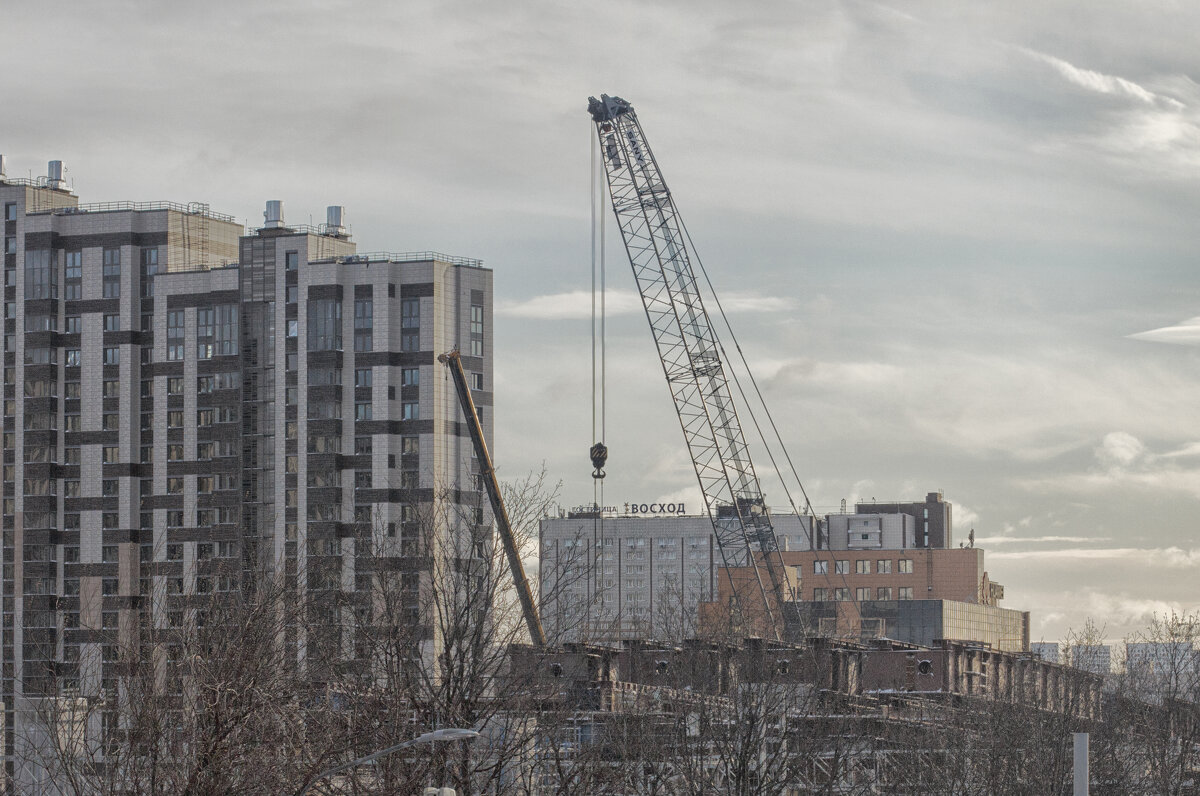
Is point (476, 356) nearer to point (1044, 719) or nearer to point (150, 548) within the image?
point (150, 548)

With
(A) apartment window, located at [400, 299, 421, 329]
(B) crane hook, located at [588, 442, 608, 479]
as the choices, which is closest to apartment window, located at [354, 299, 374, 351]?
(A) apartment window, located at [400, 299, 421, 329]

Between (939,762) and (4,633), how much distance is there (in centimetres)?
12568

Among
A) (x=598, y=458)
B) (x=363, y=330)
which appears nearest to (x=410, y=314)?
(x=363, y=330)

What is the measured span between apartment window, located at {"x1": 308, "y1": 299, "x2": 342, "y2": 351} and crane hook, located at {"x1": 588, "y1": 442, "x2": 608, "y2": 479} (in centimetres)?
5037

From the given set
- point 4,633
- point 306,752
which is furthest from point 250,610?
point 4,633

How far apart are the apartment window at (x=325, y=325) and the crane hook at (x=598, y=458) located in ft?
165

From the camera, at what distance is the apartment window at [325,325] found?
19588cm

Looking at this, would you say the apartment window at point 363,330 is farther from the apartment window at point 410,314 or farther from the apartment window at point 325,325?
the apartment window at point 410,314

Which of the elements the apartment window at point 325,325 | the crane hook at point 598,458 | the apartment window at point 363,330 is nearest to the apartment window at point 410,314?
the apartment window at point 363,330

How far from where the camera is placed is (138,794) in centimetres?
5662

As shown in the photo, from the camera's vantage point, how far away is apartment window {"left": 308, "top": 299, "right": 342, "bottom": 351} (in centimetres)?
19588

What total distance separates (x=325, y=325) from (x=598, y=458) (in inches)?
2103

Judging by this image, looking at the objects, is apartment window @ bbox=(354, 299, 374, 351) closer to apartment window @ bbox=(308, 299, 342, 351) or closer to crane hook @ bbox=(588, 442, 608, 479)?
apartment window @ bbox=(308, 299, 342, 351)

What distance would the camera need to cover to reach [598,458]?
155 metres
